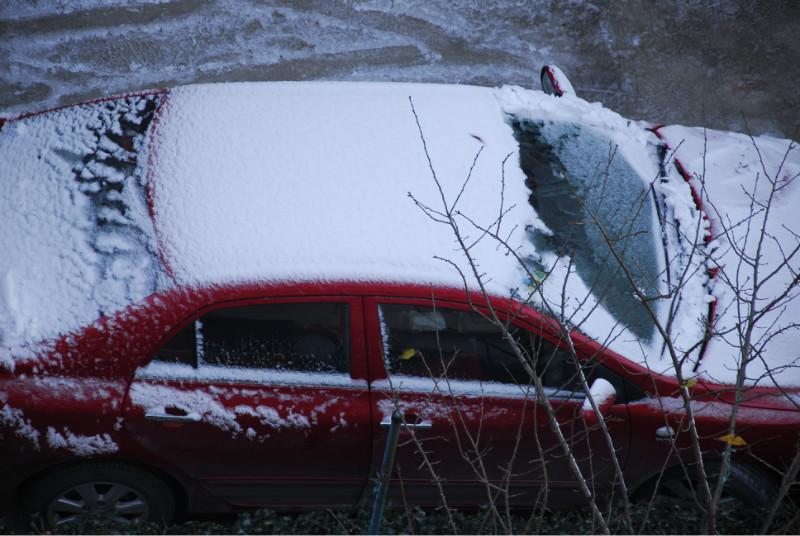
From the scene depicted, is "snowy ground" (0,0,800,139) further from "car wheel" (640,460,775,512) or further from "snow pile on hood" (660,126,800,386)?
"car wheel" (640,460,775,512)

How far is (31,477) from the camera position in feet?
8.65

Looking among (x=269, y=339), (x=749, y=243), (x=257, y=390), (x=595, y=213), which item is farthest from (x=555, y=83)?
(x=257, y=390)

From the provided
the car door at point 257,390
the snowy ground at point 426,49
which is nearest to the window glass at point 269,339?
the car door at point 257,390

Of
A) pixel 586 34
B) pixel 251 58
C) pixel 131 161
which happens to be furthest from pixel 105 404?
pixel 586 34

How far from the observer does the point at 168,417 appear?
2514 mm

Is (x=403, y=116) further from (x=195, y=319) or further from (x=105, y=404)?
(x=105, y=404)

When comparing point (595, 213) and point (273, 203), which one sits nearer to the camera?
point (273, 203)

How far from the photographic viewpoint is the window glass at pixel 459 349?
8.37 feet

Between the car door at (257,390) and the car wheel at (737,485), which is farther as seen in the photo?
the car wheel at (737,485)

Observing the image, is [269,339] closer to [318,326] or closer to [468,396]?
[318,326]

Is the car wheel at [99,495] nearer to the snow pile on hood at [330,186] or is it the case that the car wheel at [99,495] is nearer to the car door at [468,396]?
the snow pile on hood at [330,186]

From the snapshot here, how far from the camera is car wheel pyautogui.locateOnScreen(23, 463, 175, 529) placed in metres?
2.62

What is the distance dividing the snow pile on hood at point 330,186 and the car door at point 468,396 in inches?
8.0

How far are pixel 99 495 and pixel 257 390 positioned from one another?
85 centimetres
